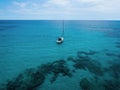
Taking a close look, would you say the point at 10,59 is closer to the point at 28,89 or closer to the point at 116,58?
the point at 28,89

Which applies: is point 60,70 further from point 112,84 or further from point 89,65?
point 112,84

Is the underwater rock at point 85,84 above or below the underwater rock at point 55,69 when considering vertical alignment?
below

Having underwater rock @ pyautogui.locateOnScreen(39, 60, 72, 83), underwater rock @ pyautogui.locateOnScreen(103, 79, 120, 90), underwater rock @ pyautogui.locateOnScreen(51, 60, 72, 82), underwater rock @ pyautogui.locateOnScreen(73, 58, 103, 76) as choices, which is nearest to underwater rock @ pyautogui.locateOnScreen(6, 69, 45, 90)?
underwater rock @ pyautogui.locateOnScreen(39, 60, 72, 83)

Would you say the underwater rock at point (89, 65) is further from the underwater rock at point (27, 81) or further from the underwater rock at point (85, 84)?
Answer: the underwater rock at point (27, 81)

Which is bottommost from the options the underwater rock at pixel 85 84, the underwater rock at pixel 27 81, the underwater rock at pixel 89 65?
the underwater rock at pixel 85 84

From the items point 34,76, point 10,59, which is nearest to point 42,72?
point 34,76

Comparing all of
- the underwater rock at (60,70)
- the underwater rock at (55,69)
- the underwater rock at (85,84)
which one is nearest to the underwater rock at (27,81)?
the underwater rock at (55,69)

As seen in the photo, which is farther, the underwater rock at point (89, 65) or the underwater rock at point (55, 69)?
the underwater rock at point (89, 65)

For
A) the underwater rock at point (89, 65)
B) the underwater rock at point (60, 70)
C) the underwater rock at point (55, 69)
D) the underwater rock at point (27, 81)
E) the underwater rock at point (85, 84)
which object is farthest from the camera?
the underwater rock at point (89, 65)

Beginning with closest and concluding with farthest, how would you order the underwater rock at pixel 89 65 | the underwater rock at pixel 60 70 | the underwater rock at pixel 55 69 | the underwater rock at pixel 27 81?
the underwater rock at pixel 27 81 → the underwater rock at pixel 60 70 → the underwater rock at pixel 55 69 → the underwater rock at pixel 89 65
